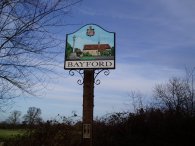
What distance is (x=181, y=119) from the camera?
14.3 m

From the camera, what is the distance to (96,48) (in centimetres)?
1055

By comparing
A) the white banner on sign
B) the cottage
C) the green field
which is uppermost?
the cottage

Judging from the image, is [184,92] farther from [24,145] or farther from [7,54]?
[7,54]

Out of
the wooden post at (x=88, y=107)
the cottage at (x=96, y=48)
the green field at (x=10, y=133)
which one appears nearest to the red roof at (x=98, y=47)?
the cottage at (x=96, y=48)

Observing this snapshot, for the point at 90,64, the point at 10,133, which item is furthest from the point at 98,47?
the point at 10,133

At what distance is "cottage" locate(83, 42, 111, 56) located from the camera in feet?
34.5

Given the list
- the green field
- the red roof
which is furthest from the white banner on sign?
the green field

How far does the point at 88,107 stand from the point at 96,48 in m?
1.62

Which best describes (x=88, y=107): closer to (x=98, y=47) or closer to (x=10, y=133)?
(x=98, y=47)

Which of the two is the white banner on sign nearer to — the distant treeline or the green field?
the distant treeline

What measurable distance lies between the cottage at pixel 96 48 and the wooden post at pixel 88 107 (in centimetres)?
50

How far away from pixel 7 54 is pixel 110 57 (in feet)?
10.4

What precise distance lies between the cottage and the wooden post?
0.50 metres

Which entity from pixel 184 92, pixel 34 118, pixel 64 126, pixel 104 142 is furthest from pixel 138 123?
pixel 184 92
